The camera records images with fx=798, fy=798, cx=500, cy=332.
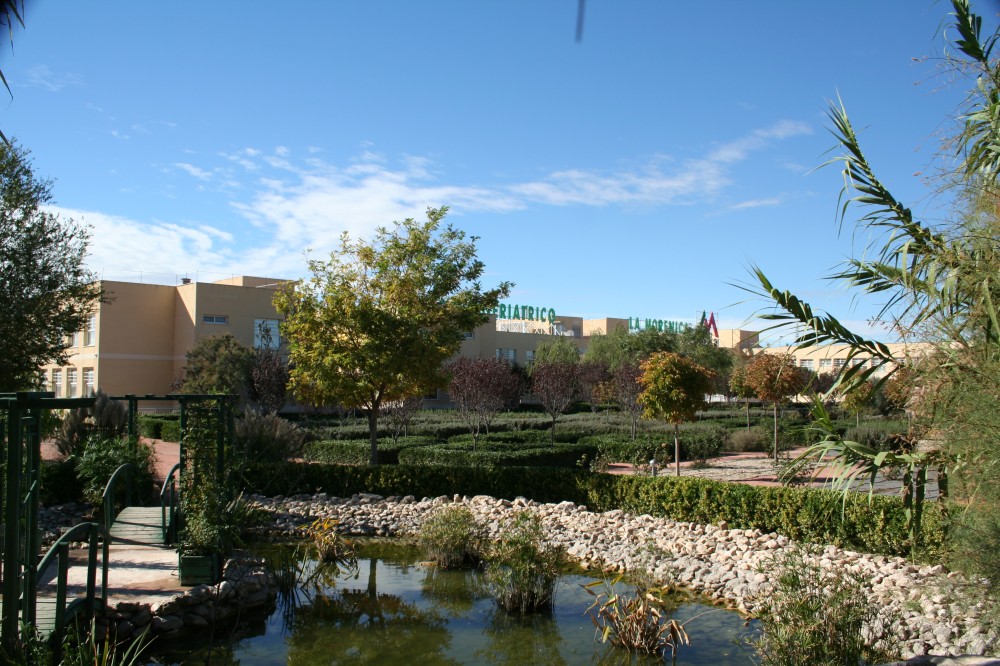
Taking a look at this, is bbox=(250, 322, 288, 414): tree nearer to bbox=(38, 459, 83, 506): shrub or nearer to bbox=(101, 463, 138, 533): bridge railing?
bbox=(38, 459, 83, 506): shrub

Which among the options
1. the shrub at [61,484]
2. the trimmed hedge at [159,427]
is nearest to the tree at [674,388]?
the shrub at [61,484]

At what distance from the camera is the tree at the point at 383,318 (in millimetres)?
16266

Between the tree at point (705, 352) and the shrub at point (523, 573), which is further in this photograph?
the tree at point (705, 352)

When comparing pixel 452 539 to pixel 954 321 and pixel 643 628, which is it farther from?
pixel 954 321

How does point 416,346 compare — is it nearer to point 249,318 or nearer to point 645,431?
point 645,431

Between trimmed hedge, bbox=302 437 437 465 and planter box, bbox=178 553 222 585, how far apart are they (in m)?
10.9

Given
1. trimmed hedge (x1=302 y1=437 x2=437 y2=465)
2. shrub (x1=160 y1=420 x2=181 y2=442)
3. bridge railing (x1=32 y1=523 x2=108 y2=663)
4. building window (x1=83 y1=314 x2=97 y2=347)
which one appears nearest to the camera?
bridge railing (x1=32 y1=523 x2=108 y2=663)

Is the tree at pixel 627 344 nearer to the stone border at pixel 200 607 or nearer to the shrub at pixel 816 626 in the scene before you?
the stone border at pixel 200 607

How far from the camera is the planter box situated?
28.5 feet

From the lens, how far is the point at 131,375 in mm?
36938

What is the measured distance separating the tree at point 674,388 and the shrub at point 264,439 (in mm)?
8123

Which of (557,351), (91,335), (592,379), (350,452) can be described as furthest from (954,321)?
(557,351)

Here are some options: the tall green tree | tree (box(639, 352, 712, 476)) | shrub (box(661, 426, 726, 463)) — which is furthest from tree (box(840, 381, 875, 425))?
shrub (box(661, 426, 726, 463))

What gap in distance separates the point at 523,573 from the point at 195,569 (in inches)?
141
